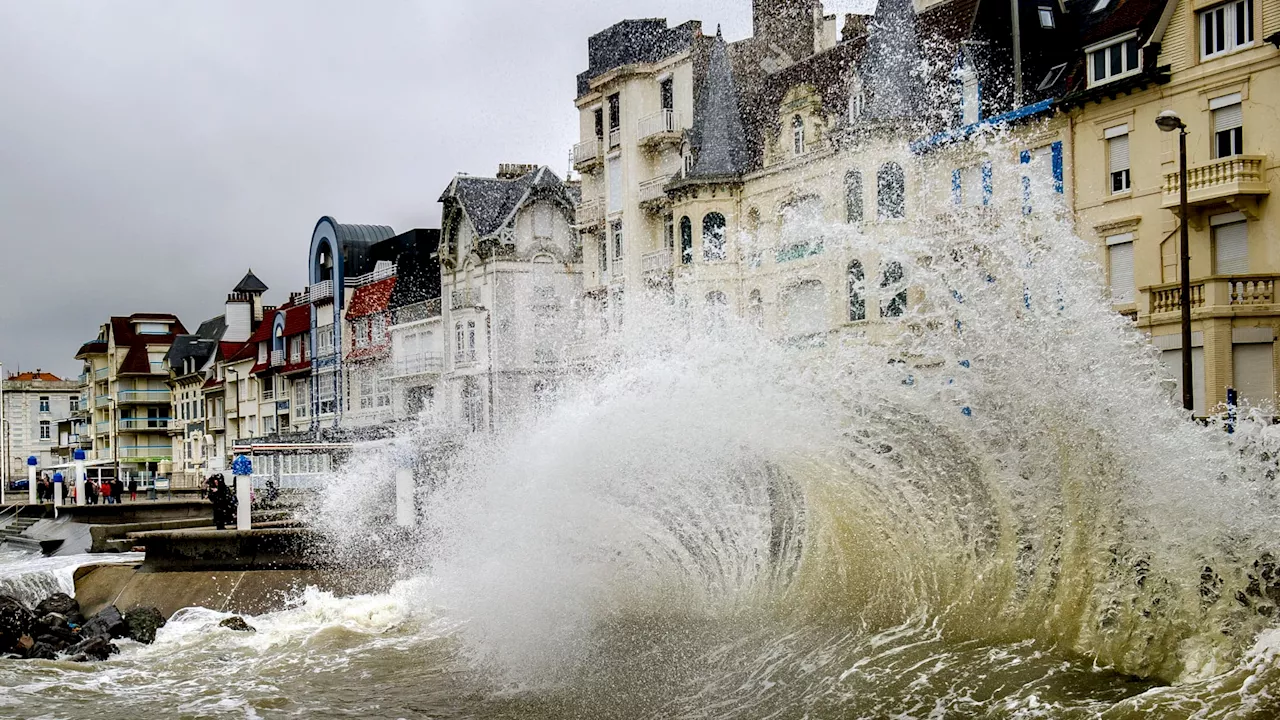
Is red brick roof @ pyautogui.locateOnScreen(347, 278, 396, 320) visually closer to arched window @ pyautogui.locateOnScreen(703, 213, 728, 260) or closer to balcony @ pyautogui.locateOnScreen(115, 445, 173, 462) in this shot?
arched window @ pyautogui.locateOnScreen(703, 213, 728, 260)

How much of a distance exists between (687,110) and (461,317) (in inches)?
664

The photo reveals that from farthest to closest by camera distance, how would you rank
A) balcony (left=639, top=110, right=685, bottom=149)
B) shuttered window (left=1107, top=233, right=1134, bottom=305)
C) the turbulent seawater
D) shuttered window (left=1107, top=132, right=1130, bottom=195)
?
balcony (left=639, top=110, right=685, bottom=149) < shuttered window (left=1107, top=132, right=1130, bottom=195) < shuttered window (left=1107, top=233, right=1134, bottom=305) < the turbulent seawater

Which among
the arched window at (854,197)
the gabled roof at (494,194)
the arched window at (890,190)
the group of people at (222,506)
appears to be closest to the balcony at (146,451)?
the gabled roof at (494,194)

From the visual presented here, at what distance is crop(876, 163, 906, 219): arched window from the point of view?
34938 mm

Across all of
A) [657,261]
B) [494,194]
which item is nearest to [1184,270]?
[657,261]

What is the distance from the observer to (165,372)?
105 meters

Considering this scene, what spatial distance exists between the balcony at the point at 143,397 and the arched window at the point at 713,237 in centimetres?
7435

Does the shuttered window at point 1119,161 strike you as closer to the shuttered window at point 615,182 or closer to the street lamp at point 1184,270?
the street lamp at point 1184,270

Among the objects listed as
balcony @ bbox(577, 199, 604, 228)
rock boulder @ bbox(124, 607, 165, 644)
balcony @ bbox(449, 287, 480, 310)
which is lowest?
rock boulder @ bbox(124, 607, 165, 644)

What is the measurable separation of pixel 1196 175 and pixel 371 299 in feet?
150

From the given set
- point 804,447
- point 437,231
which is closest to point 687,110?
point 437,231

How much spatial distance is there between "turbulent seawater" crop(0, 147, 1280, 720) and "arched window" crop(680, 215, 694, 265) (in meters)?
21.5

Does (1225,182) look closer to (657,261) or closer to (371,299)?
(657,261)

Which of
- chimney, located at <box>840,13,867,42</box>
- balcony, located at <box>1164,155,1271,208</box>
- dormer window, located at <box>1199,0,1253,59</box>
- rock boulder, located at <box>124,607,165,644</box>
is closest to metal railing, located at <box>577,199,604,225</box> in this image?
chimney, located at <box>840,13,867,42</box>
